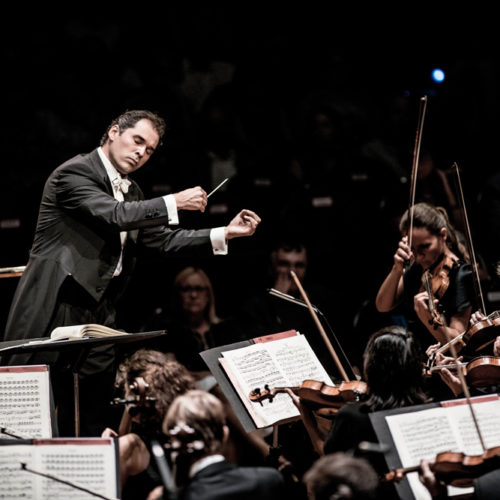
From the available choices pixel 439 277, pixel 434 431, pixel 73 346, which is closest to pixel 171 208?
pixel 73 346

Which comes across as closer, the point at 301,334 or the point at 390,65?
the point at 301,334

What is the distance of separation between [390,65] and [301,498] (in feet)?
14.9

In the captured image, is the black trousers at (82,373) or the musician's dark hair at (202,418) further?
the black trousers at (82,373)

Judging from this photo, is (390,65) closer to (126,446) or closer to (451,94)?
(451,94)

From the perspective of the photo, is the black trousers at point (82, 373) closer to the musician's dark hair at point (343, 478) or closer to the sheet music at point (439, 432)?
the sheet music at point (439, 432)

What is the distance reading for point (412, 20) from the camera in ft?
22.8

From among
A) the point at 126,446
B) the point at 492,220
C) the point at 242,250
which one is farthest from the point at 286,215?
the point at 126,446

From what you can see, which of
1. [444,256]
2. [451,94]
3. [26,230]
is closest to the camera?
[444,256]

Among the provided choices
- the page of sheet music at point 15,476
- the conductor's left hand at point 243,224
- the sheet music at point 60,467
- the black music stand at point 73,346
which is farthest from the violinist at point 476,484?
the conductor's left hand at point 243,224

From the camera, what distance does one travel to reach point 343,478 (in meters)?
2.17

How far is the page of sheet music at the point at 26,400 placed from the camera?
319 cm

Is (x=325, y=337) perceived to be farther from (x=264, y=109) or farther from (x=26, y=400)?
(x=264, y=109)

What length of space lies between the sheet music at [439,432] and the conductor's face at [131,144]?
1.81 metres

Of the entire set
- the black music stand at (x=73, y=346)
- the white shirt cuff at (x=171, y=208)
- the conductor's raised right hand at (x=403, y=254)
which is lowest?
the black music stand at (x=73, y=346)
